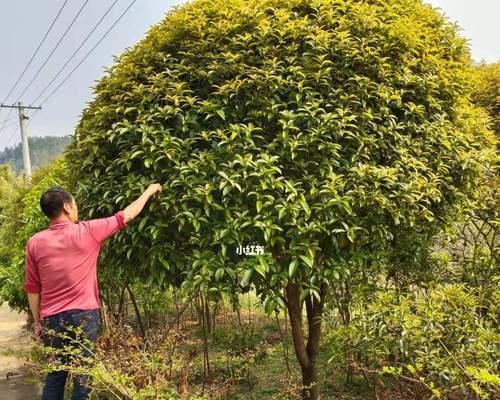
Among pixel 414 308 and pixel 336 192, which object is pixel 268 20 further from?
pixel 414 308

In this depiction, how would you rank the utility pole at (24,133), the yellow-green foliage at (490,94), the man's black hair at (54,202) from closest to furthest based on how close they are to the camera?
the man's black hair at (54,202) < the yellow-green foliage at (490,94) < the utility pole at (24,133)

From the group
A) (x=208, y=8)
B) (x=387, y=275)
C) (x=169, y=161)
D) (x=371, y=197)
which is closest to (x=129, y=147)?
(x=169, y=161)

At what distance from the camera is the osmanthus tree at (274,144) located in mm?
2789

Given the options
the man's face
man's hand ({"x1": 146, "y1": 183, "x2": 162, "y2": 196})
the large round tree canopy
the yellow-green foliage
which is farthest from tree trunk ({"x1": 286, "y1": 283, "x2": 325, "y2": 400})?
the yellow-green foliage

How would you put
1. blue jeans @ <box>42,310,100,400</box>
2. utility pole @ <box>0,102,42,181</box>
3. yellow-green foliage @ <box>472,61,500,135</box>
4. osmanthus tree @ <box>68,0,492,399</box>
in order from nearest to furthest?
osmanthus tree @ <box>68,0,492,399</box> < blue jeans @ <box>42,310,100,400</box> < yellow-green foliage @ <box>472,61,500,135</box> < utility pole @ <box>0,102,42,181</box>

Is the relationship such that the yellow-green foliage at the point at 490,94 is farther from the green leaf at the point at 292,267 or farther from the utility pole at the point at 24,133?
the utility pole at the point at 24,133

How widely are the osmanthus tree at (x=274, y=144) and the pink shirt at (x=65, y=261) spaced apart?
0.70 ft

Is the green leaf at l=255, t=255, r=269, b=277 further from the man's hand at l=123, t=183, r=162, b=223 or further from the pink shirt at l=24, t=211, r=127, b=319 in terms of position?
the pink shirt at l=24, t=211, r=127, b=319

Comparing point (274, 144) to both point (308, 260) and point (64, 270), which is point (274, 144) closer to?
point (308, 260)

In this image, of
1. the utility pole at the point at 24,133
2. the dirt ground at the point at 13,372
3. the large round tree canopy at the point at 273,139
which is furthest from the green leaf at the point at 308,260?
the utility pole at the point at 24,133

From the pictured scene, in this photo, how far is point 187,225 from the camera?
9.34 ft

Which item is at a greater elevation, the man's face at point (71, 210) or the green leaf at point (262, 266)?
the man's face at point (71, 210)

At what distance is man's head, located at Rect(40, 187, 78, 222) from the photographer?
118 inches

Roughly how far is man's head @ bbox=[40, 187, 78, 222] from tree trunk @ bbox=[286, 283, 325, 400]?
156 cm
